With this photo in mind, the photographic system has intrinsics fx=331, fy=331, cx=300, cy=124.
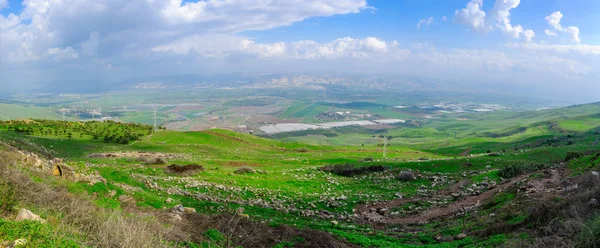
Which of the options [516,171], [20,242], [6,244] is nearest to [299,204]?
[20,242]

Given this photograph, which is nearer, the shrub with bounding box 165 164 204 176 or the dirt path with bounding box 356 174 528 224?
the dirt path with bounding box 356 174 528 224

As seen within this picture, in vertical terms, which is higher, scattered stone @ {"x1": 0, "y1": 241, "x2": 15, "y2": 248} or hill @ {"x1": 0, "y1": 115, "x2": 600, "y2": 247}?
scattered stone @ {"x1": 0, "y1": 241, "x2": 15, "y2": 248}

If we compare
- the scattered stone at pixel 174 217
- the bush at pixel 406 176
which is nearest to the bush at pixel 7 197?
the scattered stone at pixel 174 217

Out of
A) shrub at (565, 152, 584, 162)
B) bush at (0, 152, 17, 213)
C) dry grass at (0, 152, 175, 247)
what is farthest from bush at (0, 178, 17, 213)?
shrub at (565, 152, 584, 162)

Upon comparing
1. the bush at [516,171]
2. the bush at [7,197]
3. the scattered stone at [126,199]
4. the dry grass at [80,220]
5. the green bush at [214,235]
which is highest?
the bush at [7,197]

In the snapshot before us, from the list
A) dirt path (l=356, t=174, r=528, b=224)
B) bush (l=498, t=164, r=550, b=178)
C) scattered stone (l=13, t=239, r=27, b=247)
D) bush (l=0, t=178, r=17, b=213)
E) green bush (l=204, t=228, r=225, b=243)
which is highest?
bush (l=0, t=178, r=17, b=213)

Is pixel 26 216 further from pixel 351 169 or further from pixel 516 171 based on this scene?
pixel 516 171

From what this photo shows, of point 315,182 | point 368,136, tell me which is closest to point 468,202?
point 315,182

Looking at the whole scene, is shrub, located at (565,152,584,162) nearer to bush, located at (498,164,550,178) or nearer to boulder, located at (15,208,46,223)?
bush, located at (498,164,550,178)

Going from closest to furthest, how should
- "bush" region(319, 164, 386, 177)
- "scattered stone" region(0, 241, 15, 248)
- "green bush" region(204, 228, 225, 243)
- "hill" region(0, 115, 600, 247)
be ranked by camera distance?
"scattered stone" region(0, 241, 15, 248)
"hill" region(0, 115, 600, 247)
"green bush" region(204, 228, 225, 243)
"bush" region(319, 164, 386, 177)

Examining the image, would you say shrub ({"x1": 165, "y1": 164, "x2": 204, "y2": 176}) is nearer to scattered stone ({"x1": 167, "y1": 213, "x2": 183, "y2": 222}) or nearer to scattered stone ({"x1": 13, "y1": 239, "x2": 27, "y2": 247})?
scattered stone ({"x1": 167, "y1": 213, "x2": 183, "y2": 222})

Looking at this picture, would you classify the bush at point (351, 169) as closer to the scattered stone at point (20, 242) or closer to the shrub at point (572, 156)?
the shrub at point (572, 156)

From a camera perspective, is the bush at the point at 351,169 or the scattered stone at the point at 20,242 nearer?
the scattered stone at the point at 20,242

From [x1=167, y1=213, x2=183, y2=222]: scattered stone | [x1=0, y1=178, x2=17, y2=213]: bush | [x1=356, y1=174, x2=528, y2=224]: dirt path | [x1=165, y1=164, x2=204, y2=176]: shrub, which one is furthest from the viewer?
[x1=165, y1=164, x2=204, y2=176]: shrub
